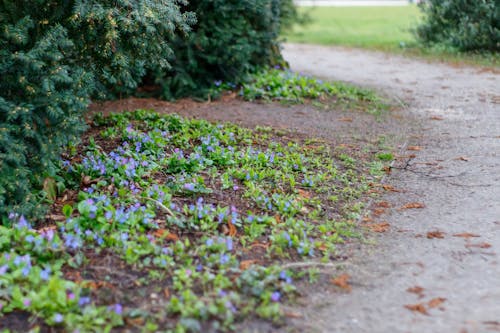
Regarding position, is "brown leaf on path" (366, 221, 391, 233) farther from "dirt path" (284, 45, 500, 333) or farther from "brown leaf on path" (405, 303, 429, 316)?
"brown leaf on path" (405, 303, 429, 316)

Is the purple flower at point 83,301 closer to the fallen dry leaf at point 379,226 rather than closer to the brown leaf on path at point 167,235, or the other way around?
the brown leaf on path at point 167,235

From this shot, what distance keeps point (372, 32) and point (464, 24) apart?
7.12 metres

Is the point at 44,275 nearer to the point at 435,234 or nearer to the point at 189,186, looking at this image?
the point at 189,186

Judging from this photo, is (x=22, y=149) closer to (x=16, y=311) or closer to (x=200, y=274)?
(x=16, y=311)

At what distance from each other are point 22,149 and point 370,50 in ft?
37.9

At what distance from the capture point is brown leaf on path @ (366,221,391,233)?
14.2ft

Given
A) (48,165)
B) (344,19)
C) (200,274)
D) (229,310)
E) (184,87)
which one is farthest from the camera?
(344,19)

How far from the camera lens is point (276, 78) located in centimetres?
844

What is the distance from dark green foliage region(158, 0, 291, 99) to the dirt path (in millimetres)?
2269

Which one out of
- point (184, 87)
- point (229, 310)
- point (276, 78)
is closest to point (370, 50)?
point (276, 78)

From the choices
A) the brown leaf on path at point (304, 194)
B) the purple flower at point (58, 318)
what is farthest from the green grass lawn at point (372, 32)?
the purple flower at point (58, 318)

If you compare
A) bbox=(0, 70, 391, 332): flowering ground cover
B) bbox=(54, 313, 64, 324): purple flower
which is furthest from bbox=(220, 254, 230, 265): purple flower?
bbox=(54, 313, 64, 324): purple flower

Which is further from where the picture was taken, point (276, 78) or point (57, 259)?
point (276, 78)

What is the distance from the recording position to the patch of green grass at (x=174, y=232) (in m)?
3.16
